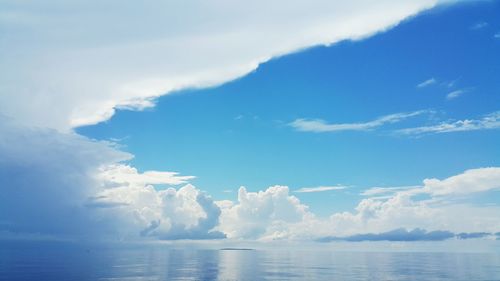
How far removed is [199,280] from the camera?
19312 cm

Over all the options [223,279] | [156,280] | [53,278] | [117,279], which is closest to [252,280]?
[223,279]

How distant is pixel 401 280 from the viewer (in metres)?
198

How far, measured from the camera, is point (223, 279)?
646ft

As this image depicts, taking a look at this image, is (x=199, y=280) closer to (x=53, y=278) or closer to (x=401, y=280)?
(x=53, y=278)

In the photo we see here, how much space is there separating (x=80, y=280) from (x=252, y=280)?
79496 millimetres

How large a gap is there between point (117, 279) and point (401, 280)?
449ft

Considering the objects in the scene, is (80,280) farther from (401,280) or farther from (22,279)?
(401,280)

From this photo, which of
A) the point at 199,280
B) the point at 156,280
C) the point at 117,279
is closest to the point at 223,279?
the point at 199,280

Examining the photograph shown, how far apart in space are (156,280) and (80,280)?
3365cm

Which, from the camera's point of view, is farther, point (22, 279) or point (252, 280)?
point (252, 280)

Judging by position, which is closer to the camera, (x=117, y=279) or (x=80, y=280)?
(x=80, y=280)

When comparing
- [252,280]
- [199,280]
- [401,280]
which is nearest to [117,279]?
[199,280]

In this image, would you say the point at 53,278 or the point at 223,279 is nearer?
the point at 53,278

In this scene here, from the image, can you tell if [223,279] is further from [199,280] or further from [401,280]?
[401,280]
